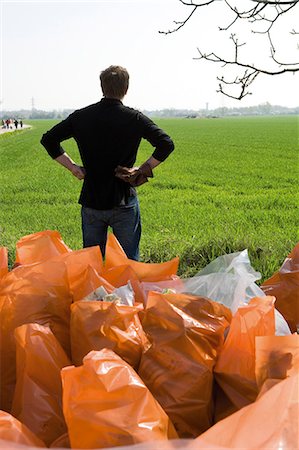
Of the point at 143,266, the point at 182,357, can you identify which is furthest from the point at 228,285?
the point at 182,357

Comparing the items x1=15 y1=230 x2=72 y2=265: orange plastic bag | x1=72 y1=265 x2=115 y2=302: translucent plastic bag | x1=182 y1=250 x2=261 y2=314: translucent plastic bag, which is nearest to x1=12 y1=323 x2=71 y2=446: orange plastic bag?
x1=72 y1=265 x2=115 y2=302: translucent plastic bag

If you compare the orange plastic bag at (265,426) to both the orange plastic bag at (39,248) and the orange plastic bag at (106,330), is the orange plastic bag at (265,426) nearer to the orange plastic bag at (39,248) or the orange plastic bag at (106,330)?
the orange plastic bag at (106,330)

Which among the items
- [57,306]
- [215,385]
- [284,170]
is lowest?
[284,170]

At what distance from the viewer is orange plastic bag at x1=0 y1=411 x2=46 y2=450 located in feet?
3.97

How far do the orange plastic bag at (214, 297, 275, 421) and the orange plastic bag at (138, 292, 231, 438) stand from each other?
32 mm

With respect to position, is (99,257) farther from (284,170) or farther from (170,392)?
(284,170)

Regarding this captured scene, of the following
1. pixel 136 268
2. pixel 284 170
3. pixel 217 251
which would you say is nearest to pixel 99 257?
pixel 136 268

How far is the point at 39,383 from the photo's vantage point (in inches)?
56.3

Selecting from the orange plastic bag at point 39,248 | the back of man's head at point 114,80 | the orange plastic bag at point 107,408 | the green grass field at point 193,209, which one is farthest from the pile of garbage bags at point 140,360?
the green grass field at point 193,209

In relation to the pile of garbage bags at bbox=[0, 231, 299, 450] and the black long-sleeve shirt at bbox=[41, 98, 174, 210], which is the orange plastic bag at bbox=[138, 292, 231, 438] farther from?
the black long-sleeve shirt at bbox=[41, 98, 174, 210]

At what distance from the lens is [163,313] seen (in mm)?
1479

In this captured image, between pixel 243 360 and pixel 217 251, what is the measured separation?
3.27m

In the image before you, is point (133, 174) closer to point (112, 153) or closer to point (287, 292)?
point (112, 153)

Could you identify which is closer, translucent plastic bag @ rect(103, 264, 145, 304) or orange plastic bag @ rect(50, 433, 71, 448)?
orange plastic bag @ rect(50, 433, 71, 448)
